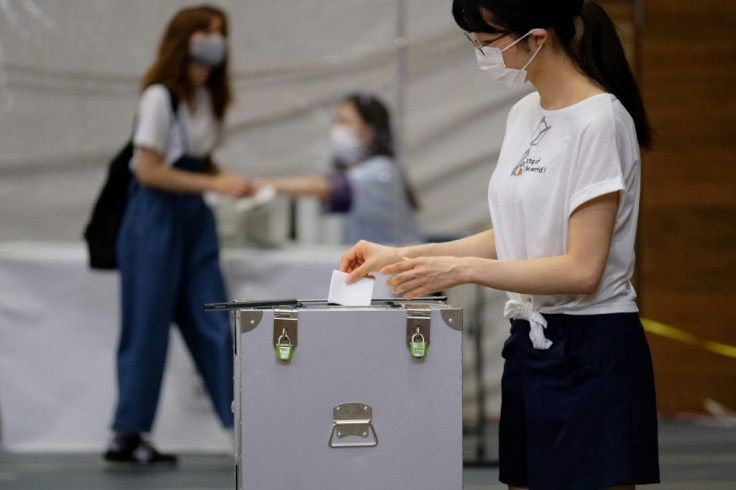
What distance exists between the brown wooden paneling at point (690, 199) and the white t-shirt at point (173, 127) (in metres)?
2.14

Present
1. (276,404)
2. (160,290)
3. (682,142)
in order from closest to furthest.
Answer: (276,404)
(160,290)
(682,142)

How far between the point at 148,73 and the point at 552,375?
2.58 metres

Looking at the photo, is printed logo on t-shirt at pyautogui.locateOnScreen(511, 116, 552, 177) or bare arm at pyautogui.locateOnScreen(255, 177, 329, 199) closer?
printed logo on t-shirt at pyautogui.locateOnScreen(511, 116, 552, 177)

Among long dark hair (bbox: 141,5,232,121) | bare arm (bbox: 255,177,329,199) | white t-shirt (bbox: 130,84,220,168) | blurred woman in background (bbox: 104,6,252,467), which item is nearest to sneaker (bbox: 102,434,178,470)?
blurred woman in background (bbox: 104,6,252,467)

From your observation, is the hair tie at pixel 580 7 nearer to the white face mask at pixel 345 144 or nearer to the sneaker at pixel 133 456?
the white face mask at pixel 345 144

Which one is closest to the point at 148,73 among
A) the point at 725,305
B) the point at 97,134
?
the point at 97,134

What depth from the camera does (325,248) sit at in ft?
14.9

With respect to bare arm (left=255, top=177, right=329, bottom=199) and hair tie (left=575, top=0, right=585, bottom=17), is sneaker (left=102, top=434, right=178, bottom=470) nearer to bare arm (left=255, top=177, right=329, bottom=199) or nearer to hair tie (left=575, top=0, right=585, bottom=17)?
bare arm (left=255, top=177, right=329, bottom=199)

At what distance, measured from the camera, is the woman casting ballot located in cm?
185

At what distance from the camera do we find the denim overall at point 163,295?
399 cm

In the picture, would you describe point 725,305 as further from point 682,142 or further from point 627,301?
point 627,301

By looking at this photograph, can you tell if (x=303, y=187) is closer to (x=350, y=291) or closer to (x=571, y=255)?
(x=350, y=291)

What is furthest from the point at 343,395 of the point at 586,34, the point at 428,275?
the point at 586,34

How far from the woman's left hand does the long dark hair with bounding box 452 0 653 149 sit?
1.33 ft
